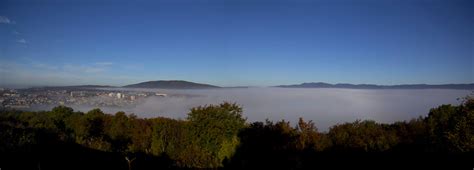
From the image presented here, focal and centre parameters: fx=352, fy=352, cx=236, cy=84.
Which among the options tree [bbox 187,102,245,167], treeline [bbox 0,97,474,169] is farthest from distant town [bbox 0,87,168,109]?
tree [bbox 187,102,245,167]

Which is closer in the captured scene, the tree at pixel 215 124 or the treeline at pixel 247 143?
the treeline at pixel 247 143

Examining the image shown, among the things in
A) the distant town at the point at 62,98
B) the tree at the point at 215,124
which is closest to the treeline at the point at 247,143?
the tree at the point at 215,124

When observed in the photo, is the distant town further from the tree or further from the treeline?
the tree

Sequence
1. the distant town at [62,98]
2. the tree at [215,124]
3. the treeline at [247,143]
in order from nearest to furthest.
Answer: the treeline at [247,143]
the tree at [215,124]
the distant town at [62,98]

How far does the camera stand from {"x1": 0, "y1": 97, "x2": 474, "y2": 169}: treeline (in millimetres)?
15875

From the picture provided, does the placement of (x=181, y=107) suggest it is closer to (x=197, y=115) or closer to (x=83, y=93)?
(x=83, y=93)

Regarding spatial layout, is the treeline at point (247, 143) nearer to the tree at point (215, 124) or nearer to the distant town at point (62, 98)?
the tree at point (215, 124)

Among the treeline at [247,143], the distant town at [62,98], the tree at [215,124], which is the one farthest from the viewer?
the distant town at [62,98]

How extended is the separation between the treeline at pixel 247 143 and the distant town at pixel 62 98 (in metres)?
29.1

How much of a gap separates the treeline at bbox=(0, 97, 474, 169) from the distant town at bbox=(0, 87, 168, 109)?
95.6 ft

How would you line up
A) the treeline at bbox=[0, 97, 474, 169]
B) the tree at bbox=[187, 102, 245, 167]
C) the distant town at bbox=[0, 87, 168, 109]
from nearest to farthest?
the treeline at bbox=[0, 97, 474, 169] < the tree at bbox=[187, 102, 245, 167] < the distant town at bbox=[0, 87, 168, 109]

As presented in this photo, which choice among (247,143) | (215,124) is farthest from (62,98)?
(247,143)

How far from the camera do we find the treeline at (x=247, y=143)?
15875mm

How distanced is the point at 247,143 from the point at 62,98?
84504mm
